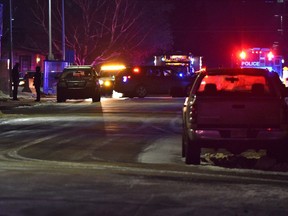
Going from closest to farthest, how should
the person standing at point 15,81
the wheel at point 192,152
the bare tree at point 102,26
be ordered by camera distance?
the wheel at point 192,152
the person standing at point 15,81
the bare tree at point 102,26

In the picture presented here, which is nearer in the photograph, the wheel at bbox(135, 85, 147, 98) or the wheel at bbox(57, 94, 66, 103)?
the wheel at bbox(57, 94, 66, 103)

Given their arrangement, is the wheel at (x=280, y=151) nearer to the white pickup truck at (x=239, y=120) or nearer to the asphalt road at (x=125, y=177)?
the white pickup truck at (x=239, y=120)

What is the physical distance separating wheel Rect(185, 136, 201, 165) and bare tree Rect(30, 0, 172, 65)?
38.1 m

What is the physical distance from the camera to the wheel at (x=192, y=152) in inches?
404

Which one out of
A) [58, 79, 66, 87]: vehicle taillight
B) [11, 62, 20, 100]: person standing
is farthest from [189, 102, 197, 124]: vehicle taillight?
[11, 62, 20, 100]: person standing

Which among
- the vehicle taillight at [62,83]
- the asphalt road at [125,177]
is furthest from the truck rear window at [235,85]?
the vehicle taillight at [62,83]

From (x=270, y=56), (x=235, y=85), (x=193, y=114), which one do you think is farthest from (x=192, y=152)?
(x=270, y=56)

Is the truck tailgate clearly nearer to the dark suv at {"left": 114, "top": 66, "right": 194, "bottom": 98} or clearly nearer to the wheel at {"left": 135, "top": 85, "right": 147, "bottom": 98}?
the dark suv at {"left": 114, "top": 66, "right": 194, "bottom": 98}

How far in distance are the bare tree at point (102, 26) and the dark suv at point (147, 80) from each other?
1472cm

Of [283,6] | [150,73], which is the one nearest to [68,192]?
[150,73]

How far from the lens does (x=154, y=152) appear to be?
40.2 feet

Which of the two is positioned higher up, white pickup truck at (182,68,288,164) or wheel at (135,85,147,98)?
white pickup truck at (182,68,288,164)

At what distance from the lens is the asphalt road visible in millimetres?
7125

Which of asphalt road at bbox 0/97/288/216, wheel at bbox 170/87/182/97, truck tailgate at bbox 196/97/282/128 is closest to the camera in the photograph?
asphalt road at bbox 0/97/288/216
